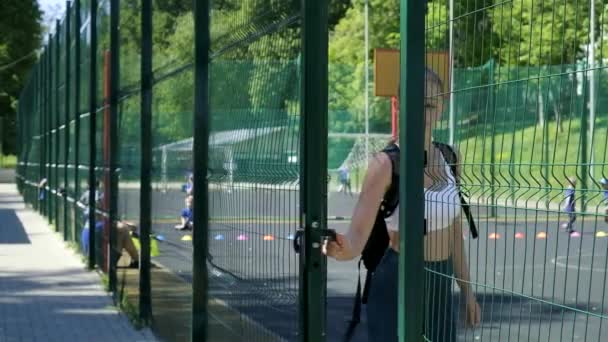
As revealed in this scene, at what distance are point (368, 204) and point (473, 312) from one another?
105 centimetres

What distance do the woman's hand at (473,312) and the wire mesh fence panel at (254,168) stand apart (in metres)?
1.60

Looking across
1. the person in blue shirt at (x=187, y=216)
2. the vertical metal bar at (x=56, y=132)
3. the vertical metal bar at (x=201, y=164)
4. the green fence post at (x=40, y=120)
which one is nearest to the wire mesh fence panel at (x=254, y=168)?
the vertical metal bar at (x=201, y=164)

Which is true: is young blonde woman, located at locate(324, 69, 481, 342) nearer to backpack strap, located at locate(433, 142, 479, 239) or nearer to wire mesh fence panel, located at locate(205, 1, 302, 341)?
backpack strap, located at locate(433, 142, 479, 239)

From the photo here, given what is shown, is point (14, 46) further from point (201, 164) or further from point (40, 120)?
point (201, 164)

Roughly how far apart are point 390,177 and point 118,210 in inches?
315

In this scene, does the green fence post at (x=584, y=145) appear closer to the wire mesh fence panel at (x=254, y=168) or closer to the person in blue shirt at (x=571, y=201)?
the person in blue shirt at (x=571, y=201)

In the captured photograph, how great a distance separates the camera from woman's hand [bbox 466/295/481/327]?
10.7 ft

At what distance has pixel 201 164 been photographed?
6926mm

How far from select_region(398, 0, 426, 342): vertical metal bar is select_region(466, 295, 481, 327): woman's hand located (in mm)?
180

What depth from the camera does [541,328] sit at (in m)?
3.06

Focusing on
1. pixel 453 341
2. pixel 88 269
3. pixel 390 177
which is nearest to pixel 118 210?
pixel 88 269

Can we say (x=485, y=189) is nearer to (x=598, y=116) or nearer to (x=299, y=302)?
(x=598, y=116)

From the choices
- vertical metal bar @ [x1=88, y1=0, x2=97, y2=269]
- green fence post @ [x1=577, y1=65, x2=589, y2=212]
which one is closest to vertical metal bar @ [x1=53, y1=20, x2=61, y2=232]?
vertical metal bar @ [x1=88, y1=0, x2=97, y2=269]

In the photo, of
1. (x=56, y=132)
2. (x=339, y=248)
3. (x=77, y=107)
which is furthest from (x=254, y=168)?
(x=56, y=132)
